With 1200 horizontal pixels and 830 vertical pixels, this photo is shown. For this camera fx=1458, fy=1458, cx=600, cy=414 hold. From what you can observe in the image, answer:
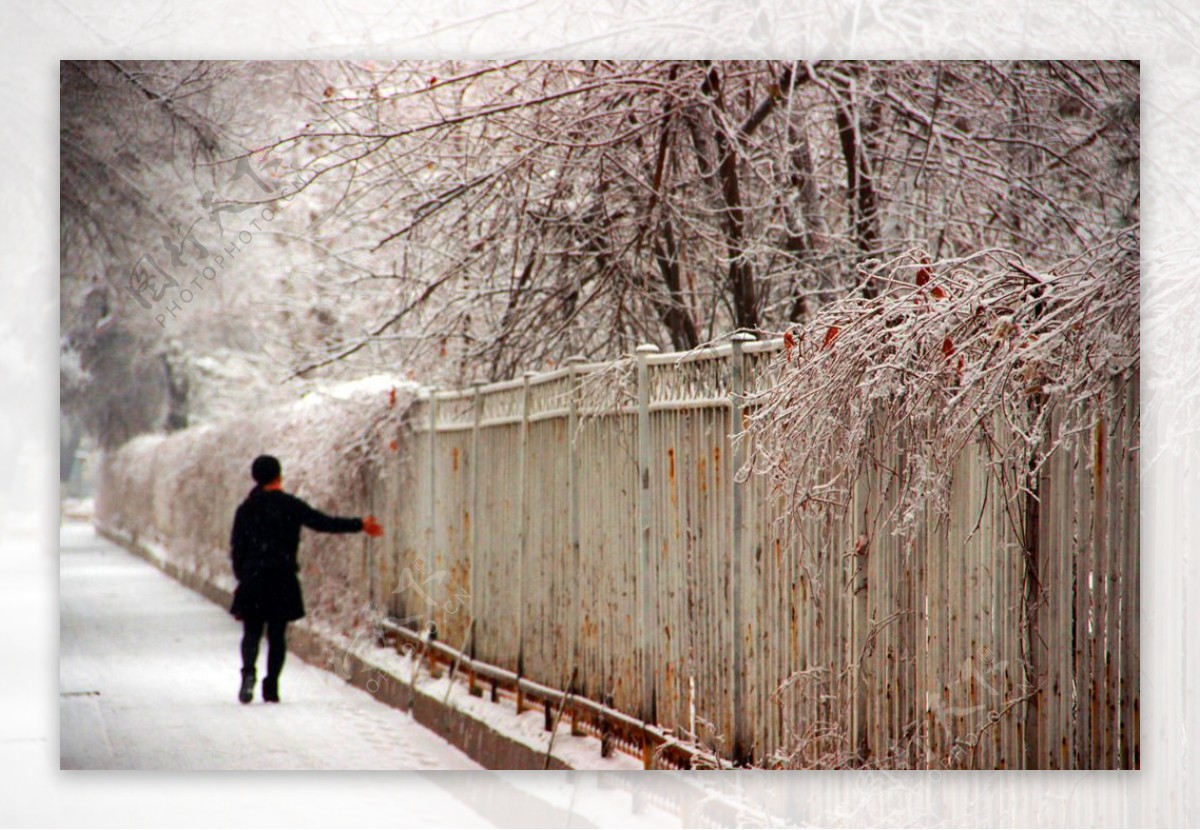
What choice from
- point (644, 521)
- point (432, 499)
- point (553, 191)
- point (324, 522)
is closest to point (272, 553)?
point (324, 522)

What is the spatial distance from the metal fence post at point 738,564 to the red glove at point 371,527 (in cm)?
144

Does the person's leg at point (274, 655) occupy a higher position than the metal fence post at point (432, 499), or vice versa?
the metal fence post at point (432, 499)

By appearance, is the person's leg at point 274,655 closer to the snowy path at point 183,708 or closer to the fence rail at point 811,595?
the snowy path at point 183,708

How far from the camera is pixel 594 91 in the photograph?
480cm

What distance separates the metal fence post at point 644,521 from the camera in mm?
4703

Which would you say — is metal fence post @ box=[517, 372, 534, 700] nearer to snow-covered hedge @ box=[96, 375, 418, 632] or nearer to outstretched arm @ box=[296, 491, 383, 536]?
snow-covered hedge @ box=[96, 375, 418, 632]

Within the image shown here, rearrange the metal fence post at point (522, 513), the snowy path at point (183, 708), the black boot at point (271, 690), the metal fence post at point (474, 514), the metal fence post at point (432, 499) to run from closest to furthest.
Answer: the snowy path at point (183, 708) → the black boot at point (271, 690) → the metal fence post at point (432, 499) → the metal fence post at point (474, 514) → the metal fence post at point (522, 513)

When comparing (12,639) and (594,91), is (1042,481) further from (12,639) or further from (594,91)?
(12,639)

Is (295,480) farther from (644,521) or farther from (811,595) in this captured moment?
(811,595)

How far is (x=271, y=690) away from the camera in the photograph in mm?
4777

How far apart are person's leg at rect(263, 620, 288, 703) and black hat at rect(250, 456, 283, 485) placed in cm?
50

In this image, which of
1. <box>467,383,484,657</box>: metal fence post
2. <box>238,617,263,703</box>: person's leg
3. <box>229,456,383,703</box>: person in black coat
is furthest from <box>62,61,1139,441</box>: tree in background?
<box>238,617,263,703</box>: person's leg

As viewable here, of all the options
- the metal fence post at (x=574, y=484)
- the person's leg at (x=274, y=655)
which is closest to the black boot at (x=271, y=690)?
the person's leg at (x=274, y=655)

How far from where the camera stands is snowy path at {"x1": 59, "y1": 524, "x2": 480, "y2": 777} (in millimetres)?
4605
